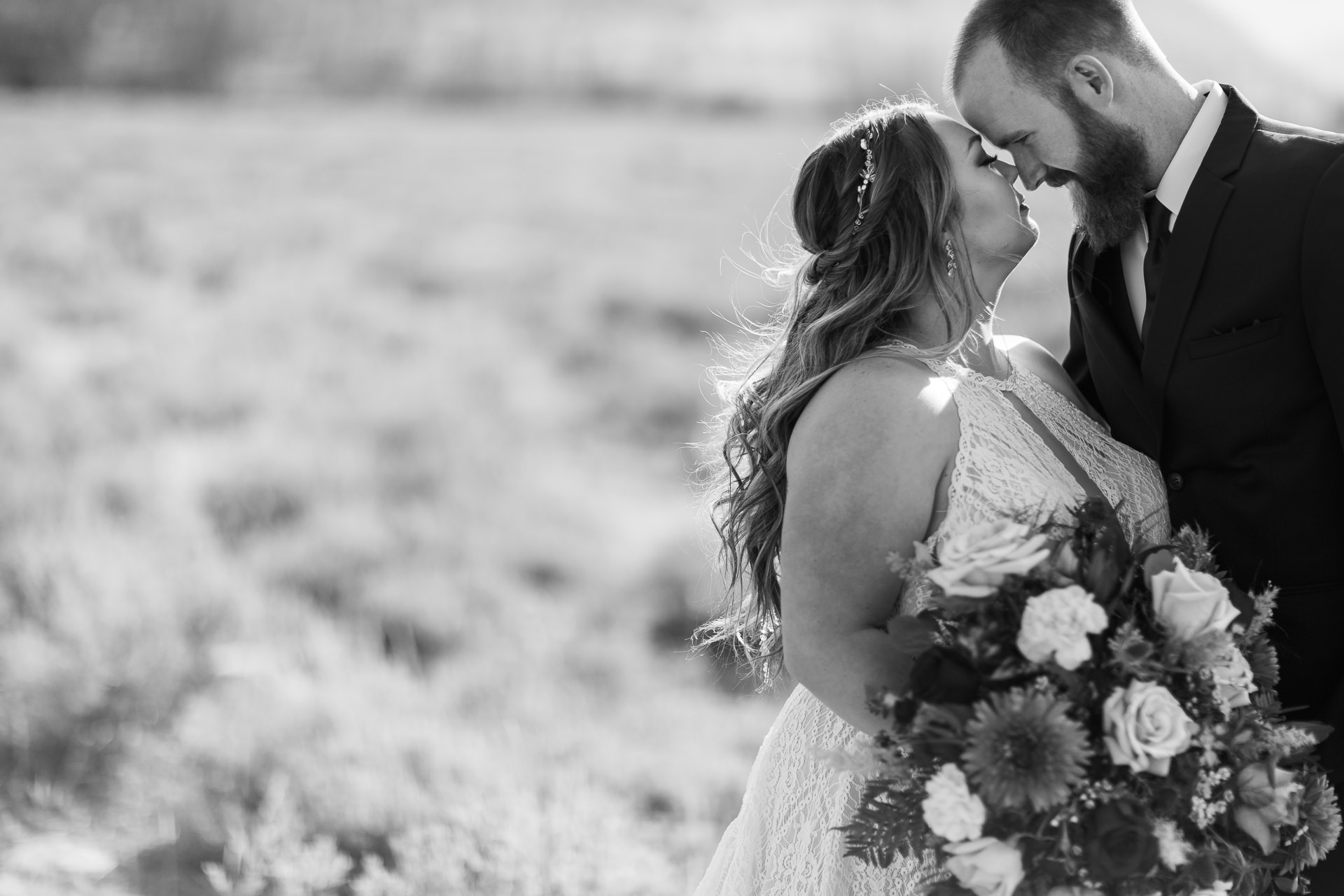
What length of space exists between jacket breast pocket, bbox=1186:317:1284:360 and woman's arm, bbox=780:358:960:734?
539 millimetres

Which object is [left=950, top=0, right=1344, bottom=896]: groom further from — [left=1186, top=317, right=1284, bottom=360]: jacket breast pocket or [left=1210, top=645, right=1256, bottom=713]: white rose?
[left=1210, top=645, right=1256, bottom=713]: white rose

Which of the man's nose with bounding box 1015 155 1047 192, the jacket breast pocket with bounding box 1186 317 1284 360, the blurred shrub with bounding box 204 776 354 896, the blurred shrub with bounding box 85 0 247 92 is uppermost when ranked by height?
the man's nose with bounding box 1015 155 1047 192

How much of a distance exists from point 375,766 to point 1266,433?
352 cm

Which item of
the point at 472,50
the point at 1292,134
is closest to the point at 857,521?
the point at 1292,134

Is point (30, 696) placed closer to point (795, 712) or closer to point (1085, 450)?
point (795, 712)

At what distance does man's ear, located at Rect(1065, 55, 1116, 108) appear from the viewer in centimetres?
252

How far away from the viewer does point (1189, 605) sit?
1854mm

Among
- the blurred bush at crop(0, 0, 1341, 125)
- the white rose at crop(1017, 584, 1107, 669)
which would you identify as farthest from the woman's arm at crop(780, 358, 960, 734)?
the blurred bush at crop(0, 0, 1341, 125)

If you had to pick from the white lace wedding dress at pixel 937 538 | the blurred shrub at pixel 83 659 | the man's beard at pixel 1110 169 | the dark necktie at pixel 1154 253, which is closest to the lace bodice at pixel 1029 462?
the white lace wedding dress at pixel 937 538

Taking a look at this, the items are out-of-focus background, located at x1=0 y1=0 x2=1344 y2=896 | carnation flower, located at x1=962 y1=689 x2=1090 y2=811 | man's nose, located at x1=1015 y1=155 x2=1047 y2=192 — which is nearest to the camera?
carnation flower, located at x1=962 y1=689 x2=1090 y2=811

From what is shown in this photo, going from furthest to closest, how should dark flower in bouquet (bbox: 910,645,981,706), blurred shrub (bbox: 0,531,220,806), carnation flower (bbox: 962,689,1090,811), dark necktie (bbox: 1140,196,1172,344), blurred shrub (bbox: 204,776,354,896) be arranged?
1. blurred shrub (bbox: 0,531,220,806)
2. blurred shrub (bbox: 204,776,354,896)
3. dark necktie (bbox: 1140,196,1172,344)
4. dark flower in bouquet (bbox: 910,645,981,706)
5. carnation flower (bbox: 962,689,1090,811)

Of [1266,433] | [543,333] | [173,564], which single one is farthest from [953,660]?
[543,333]

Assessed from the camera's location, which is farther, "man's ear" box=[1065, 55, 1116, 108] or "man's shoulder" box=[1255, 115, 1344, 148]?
"man's ear" box=[1065, 55, 1116, 108]

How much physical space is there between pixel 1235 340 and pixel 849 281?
2.61ft
